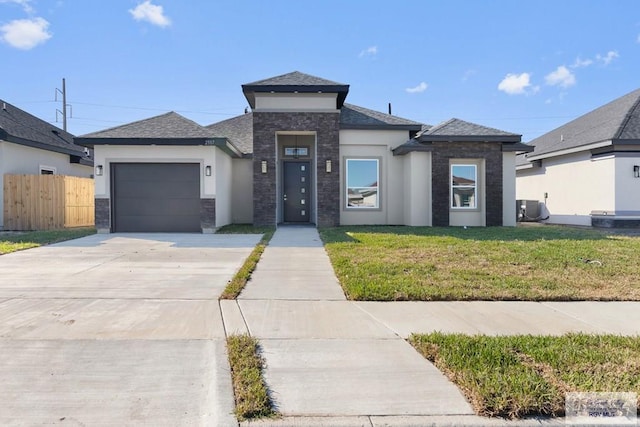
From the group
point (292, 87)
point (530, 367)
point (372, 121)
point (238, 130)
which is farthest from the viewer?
point (238, 130)

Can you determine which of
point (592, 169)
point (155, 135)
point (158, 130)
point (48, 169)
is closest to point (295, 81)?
point (158, 130)

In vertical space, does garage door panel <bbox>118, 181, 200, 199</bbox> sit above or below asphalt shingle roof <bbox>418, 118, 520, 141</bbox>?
below

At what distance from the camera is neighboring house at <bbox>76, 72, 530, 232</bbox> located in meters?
13.2

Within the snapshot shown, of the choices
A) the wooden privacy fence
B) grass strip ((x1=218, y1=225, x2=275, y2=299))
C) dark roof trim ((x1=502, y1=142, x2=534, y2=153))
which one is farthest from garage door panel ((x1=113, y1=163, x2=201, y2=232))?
dark roof trim ((x1=502, y1=142, x2=534, y2=153))

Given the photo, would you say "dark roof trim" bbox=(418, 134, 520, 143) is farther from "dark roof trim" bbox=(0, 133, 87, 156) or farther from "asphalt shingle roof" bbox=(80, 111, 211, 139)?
"dark roof trim" bbox=(0, 133, 87, 156)

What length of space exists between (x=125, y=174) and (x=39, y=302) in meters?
9.03

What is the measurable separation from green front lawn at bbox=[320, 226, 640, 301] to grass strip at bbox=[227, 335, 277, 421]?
2050 millimetres

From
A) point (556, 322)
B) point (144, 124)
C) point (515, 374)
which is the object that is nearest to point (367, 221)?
point (144, 124)

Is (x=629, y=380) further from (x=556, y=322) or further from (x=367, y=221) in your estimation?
(x=367, y=221)

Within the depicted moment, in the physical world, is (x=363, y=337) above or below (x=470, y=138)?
below

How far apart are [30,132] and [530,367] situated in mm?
19805
